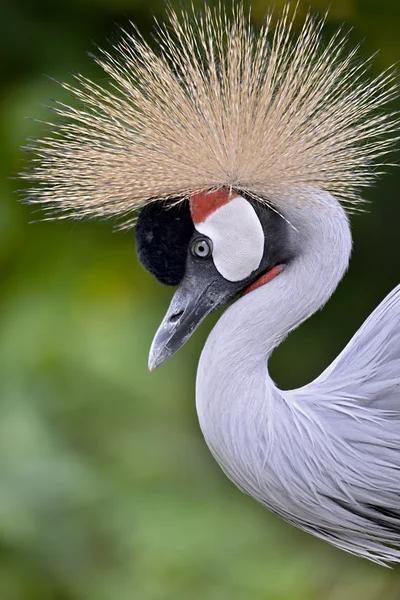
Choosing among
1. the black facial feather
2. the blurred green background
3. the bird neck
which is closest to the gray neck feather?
the bird neck

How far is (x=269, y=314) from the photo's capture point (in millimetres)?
1299

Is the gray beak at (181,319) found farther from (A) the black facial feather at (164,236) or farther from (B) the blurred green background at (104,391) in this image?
(B) the blurred green background at (104,391)

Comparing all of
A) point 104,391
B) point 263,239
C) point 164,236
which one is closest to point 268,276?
point 263,239

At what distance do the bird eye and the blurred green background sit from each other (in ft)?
4.05

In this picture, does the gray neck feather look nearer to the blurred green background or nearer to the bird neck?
the bird neck

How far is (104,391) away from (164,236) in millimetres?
1361

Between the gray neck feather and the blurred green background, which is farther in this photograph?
the blurred green background

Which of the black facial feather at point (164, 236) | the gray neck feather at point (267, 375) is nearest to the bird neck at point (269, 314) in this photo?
the gray neck feather at point (267, 375)

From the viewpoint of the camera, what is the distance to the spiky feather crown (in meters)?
1.29

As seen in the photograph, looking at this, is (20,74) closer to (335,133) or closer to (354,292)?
(354,292)

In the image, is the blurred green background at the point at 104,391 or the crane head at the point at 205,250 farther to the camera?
the blurred green background at the point at 104,391

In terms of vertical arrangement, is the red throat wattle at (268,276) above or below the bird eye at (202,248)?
below

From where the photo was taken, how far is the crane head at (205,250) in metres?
1.31

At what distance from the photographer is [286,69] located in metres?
1.38
